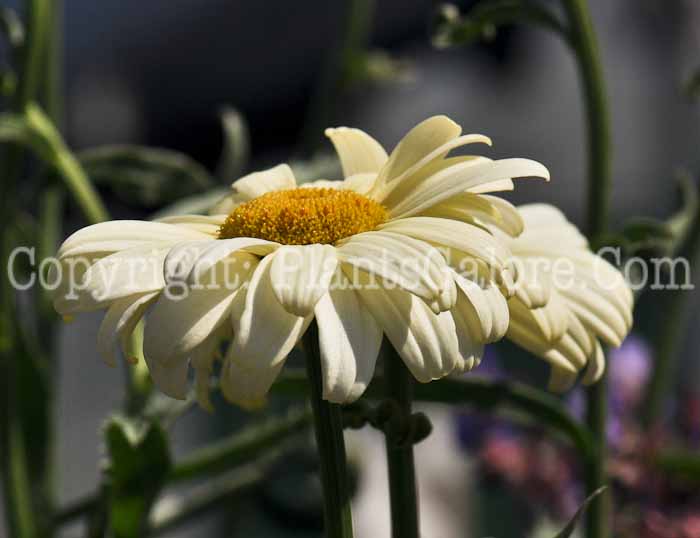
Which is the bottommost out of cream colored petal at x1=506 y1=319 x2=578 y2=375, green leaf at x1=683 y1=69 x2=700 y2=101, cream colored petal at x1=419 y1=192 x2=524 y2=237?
cream colored petal at x1=506 y1=319 x2=578 y2=375

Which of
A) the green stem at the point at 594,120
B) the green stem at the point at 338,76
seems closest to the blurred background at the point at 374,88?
the green stem at the point at 338,76

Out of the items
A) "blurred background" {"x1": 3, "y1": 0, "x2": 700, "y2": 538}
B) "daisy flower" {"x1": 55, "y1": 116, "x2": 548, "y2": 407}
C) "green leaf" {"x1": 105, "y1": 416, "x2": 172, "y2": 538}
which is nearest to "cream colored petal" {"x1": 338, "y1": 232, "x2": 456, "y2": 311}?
"daisy flower" {"x1": 55, "y1": 116, "x2": 548, "y2": 407}

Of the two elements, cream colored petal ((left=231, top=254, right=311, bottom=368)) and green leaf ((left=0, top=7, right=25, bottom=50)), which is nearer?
cream colored petal ((left=231, top=254, right=311, bottom=368))

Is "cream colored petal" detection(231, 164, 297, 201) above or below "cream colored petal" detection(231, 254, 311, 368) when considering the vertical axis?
above

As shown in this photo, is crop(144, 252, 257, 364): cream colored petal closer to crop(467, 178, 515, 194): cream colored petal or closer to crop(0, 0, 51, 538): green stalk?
crop(467, 178, 515, 194): cream colored petal

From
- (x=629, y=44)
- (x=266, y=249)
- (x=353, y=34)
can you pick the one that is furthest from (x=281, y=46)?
(x=266, y=249)

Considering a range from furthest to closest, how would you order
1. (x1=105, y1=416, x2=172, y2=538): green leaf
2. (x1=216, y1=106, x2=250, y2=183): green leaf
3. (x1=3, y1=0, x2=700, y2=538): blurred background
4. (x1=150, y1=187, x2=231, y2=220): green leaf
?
(x1=3, y1=0, x2=700, y2=538): blurred background → (x1=216, y1=106, x2=250, y2=183): green leaf → (x1=150, y1=187, x2=231, y2=220): green leaf → (x1=105, y1=416, x2=172, y2=538): green leaf

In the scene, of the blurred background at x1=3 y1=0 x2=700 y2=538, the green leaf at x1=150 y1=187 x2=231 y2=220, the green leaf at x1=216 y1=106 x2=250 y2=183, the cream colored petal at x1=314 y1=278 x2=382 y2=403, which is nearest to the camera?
the cream colored petal at x1=314 y1=278 x2=382 y2=403
